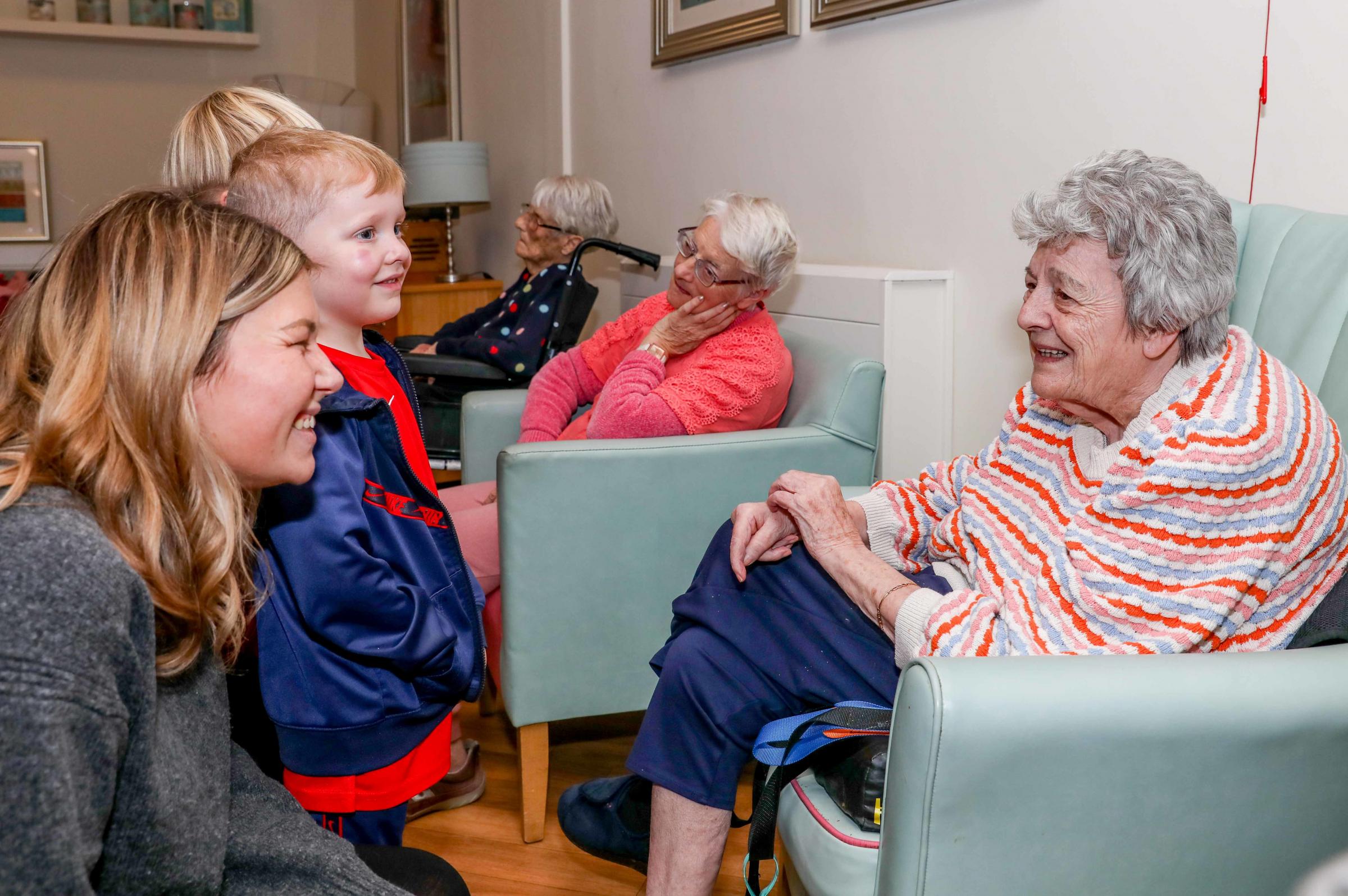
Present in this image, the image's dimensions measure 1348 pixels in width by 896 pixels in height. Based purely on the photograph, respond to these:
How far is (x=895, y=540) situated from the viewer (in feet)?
5.20

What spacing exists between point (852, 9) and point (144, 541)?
2076mm

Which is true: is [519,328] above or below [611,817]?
above

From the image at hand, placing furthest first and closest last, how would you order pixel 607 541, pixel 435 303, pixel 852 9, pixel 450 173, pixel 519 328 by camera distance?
pixel 435 303
pixel 450 173
pixel 519 328
pixel 852 9
pixel 607 541

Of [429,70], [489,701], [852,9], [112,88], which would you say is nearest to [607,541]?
[489,701]

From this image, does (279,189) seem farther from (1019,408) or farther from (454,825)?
(454,825)

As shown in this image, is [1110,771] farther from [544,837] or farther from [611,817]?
[544,837]

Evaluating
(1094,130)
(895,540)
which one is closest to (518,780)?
(895,540)

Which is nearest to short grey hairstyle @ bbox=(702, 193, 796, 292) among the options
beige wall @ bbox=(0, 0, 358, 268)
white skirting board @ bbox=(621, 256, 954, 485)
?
white skirting board @ bbox=(621, 256, 954, 485)

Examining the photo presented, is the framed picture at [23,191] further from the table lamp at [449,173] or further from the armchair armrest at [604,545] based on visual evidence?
the armchair armrest at [604,545]

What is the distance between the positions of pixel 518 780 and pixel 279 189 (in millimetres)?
Answer: 1241

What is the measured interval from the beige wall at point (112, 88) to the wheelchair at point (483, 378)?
11.8 ft

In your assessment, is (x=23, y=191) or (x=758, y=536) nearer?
(x=758, y=536)

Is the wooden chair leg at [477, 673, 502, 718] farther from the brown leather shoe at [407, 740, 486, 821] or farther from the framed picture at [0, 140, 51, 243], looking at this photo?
the framed picture at [0, 140, 51, 243]

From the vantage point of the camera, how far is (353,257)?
132 centimetres
